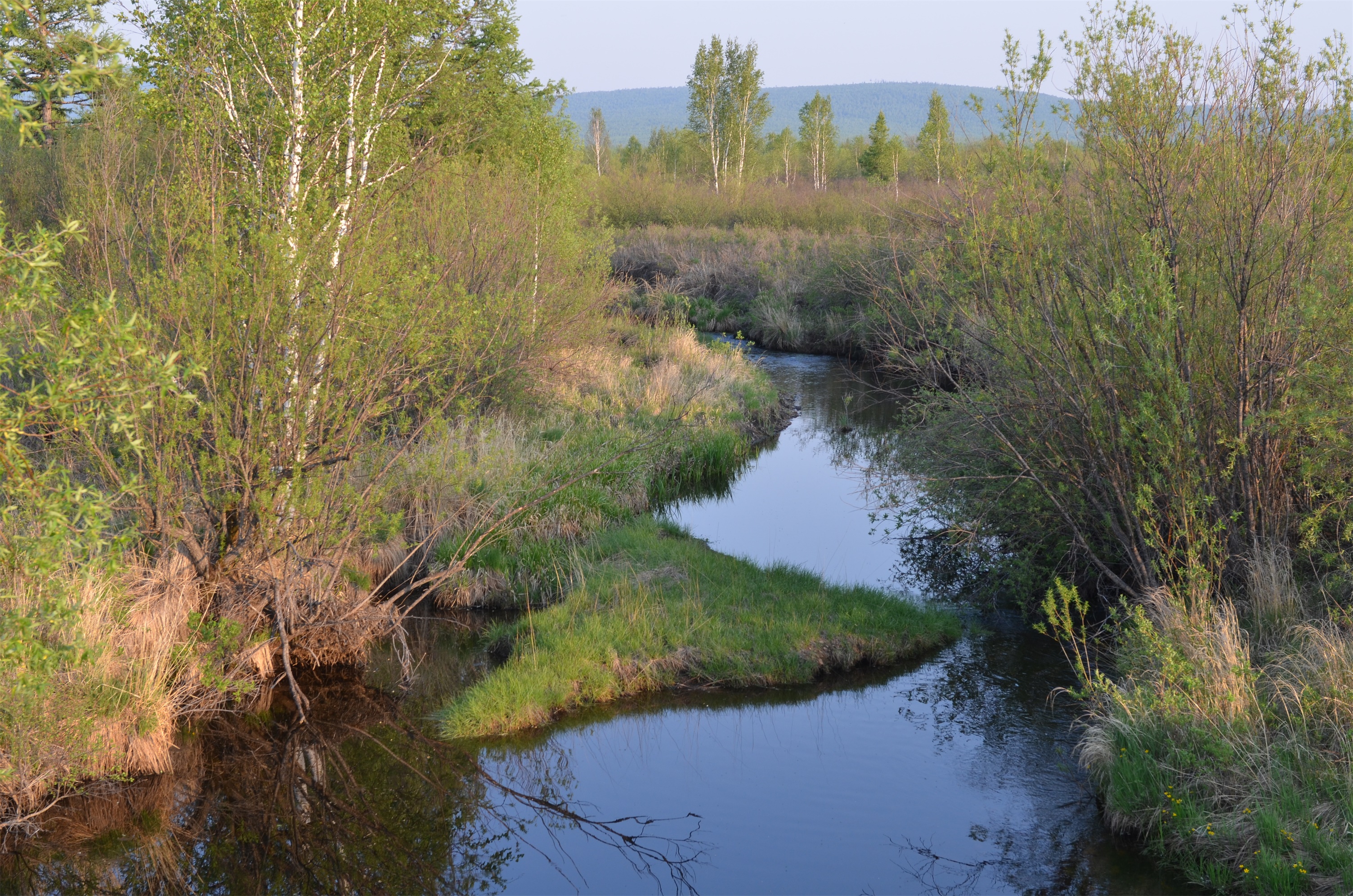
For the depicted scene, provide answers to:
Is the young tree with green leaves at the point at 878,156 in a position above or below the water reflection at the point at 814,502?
above

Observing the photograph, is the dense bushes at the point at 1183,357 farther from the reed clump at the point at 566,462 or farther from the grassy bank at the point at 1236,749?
the reed clump at the point at 566,462

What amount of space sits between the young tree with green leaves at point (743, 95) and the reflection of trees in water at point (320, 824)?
47.2 metres

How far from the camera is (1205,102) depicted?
686cm

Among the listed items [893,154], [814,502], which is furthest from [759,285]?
[893,154]

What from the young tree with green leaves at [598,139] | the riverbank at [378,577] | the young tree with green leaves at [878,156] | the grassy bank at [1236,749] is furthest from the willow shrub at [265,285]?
the young tree with green leaves at [598,139]

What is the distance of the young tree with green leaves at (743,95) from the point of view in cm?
5119

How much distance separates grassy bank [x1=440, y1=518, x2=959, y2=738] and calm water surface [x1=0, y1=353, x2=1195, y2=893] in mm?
189

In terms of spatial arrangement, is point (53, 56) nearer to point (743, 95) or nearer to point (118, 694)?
point (118, 694)

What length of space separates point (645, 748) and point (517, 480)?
4.08 metres

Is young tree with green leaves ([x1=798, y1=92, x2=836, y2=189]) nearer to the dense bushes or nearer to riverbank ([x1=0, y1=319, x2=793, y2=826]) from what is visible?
riverbank ([x1=0, y1=319, x2=793, y2=826])

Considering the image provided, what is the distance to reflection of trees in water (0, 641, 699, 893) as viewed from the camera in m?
5.11

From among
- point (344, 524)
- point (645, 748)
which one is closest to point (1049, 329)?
point (645, 748)

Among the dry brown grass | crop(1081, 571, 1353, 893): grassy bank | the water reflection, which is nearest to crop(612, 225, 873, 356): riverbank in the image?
the water reflection

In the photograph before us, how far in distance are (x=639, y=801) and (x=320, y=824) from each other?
1846 millimetres
